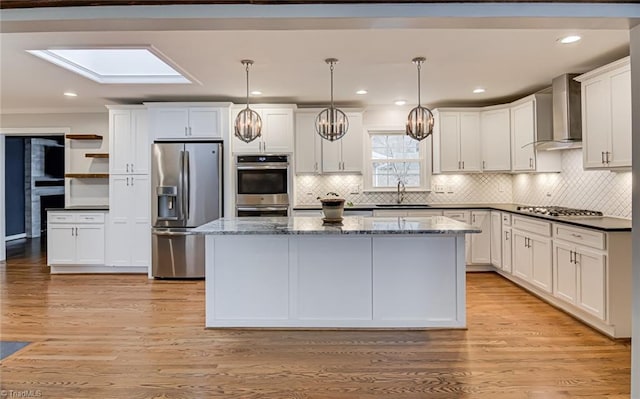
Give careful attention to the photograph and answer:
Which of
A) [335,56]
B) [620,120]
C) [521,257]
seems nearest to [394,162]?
[521,257]

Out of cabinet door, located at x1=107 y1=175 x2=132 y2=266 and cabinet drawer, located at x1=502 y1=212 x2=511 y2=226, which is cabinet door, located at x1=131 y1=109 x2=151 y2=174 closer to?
cabinet door, located at x1=107 y1=175 x2=132 y2=266

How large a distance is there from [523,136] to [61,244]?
21.1 feet

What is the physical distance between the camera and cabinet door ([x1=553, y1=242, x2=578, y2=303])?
371 cm

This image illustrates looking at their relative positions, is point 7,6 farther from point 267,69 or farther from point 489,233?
point 489,233

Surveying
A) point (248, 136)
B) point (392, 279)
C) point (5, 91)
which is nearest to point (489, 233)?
point (392, 279)

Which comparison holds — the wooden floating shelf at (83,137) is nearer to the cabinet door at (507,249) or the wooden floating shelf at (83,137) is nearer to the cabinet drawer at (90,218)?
the cabinet drawer at (90,218)

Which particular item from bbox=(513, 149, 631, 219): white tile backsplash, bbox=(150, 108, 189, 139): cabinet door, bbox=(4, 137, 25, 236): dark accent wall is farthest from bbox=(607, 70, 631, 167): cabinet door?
bbox=(4, 137, 25, 236): dark accent wall

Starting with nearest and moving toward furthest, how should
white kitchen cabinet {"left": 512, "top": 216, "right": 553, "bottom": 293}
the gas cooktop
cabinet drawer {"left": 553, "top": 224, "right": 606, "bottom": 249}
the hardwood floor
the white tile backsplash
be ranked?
the hardwood floor
cabinet drawer {"left": 553, "top": 224, "right": 606, "bottom": 249}
the white tile backsplash
white kitchen cabinet {"left": 512, "top": 216, "right": 553, "bottom": 293}
the gas cooktop

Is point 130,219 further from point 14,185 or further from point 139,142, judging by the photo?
point 14,185

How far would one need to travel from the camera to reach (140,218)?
571 centimetres

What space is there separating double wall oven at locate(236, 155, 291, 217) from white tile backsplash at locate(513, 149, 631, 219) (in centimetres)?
338

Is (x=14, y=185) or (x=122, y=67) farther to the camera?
(x=14, y=185)

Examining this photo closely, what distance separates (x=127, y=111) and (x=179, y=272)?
2349 mm

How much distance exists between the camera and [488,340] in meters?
3.29
